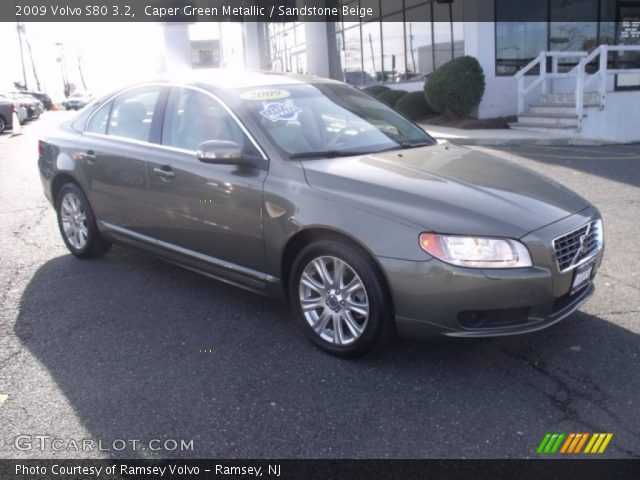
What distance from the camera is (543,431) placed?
301 centimetres

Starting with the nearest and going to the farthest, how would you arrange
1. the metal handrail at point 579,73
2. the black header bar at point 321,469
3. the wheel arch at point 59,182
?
the black header bar at point 321,469, the wheel arch at point 59,182, the metal handrail at point 579,73

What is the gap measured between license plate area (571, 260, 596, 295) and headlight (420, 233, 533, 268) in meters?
0.46

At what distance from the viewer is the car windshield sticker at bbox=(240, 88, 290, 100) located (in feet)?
14.6

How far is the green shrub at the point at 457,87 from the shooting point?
625 inches

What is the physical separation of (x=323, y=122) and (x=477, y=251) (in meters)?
1.68

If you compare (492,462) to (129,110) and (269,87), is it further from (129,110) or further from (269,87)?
(129,110)

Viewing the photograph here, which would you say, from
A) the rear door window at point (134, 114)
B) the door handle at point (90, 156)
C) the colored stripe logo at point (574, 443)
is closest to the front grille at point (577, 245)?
the colored stripe logo at point (574, 443)

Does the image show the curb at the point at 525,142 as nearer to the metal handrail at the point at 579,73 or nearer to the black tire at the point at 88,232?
the metal handrail at the point at 579,73

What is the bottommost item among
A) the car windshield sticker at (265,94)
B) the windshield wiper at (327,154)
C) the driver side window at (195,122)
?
the windshield wiper at (327,154)

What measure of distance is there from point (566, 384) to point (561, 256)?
69cm

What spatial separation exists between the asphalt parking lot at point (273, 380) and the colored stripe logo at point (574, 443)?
0.17 ft

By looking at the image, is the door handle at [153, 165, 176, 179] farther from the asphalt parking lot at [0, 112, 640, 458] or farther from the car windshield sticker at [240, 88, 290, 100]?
the asphalt parking lot at [0, 112, 640, 458]

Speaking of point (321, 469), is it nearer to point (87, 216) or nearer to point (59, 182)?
point (87, 216)

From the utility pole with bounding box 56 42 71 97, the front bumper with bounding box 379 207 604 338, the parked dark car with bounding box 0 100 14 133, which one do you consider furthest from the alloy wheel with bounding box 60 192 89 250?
the utility pole with bounding box 56 42 71 97
